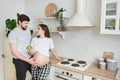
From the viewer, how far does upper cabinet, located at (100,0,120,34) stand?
5.22 ft

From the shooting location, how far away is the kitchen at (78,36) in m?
2.04

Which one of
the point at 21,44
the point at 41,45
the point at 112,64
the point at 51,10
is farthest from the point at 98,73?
the point at 51,10

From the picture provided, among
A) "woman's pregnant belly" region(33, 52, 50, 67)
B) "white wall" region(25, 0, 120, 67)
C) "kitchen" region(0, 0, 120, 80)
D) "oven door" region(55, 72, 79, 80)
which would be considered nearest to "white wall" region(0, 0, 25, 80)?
"kitchen" region(0, 0, 120, 80)

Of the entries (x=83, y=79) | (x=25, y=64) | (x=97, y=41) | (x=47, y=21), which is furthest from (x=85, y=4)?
(x=25, y=64)

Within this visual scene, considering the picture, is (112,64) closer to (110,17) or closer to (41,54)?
(110,17)

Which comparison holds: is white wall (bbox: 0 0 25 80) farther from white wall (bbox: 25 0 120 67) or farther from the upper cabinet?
the upper cabinet

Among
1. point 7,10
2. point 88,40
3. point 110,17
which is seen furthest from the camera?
point 7,10

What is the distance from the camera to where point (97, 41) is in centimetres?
211

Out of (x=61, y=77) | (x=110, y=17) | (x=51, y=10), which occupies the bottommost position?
(x=61, y=77)

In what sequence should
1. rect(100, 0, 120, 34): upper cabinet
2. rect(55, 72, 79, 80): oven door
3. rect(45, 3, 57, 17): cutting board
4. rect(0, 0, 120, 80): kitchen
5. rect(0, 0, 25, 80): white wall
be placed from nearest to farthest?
rect(100, 0, 120, 34): upper cabinet
rect(55, 72, 79, 80): oven door
rect(0, 0, 120, 80): kitchen
rect(45, 3, 57, 17): cutting board
rect(0, 0, 25, 80): white wall

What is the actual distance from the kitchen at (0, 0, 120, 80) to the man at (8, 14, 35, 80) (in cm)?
75

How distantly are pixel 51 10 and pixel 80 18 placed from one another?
825 millimetres

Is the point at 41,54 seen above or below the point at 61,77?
above

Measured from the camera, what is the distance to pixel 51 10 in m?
2.55
